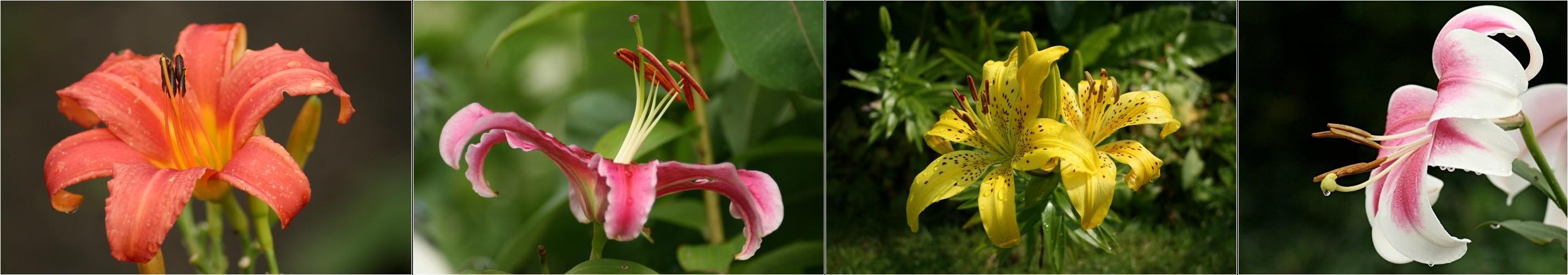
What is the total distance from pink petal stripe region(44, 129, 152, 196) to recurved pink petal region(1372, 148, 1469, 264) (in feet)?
3.25

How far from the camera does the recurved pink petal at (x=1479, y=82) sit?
69 cm

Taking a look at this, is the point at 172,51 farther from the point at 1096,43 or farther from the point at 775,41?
the point at 1096,43

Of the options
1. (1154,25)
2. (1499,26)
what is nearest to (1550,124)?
(1499,26)

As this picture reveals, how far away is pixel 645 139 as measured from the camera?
2.82 feet

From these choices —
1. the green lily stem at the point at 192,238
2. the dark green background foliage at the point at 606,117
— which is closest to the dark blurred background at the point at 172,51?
the dark green background foliage at the point at 606,117

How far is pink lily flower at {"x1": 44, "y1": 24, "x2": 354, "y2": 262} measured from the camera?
72 cm

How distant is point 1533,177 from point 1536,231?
0.25 ft

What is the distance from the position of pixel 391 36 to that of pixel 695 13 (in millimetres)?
368

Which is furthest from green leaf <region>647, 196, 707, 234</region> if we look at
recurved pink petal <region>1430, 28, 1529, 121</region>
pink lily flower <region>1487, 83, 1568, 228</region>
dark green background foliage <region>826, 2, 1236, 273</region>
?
pink lily flower <region>1487, 83, 1568, 228</region>

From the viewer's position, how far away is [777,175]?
983mm

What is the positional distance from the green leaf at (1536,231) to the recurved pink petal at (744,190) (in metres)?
0.60

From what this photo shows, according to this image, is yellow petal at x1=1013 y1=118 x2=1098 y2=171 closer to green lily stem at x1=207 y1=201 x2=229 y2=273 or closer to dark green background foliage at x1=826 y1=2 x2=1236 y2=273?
dark green background foliage at x1=826 y1=2 x2=1236 y2=273

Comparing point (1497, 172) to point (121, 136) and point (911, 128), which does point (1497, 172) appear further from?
point (121, 136)

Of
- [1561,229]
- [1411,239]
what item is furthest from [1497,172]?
[1561,229]
